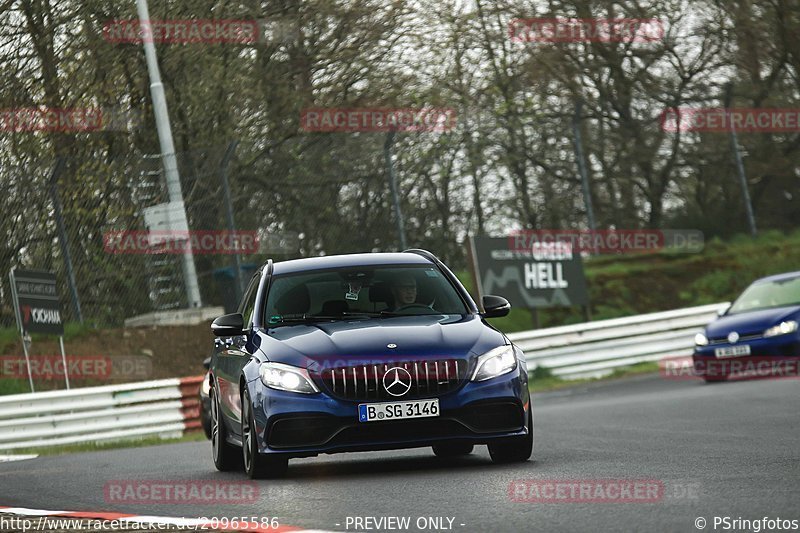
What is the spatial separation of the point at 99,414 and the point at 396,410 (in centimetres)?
1220

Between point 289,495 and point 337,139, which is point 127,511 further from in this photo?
point 337,139

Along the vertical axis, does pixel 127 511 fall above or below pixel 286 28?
below

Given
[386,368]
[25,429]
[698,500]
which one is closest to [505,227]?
[25,429]

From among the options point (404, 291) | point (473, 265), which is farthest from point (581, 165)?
point (404, 291)

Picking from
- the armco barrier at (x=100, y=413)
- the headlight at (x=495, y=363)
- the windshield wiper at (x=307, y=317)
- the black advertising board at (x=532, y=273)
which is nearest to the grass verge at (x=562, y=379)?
the armco barrier at (x=100, y=413)

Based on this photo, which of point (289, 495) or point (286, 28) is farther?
point (286, 28)

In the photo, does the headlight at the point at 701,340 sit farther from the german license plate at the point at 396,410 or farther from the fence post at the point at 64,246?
the german license plate at the point at 396,410

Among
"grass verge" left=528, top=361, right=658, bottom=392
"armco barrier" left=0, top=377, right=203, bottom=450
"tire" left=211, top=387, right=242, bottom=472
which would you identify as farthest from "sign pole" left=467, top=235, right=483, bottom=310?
"tire" left=211, top=387, right=242, bottom=472

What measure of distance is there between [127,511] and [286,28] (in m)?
22.7

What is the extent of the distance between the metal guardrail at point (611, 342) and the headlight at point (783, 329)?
3.80m

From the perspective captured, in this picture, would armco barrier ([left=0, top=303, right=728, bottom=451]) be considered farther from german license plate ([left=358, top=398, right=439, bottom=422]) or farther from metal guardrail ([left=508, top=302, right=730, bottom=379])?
german license plate ([left=358, top=398, right=439, bottom=422])

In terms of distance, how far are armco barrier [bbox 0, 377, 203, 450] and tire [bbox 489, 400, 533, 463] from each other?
37.6 feet

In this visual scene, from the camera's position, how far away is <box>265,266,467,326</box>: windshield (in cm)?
1116

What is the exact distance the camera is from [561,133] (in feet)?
88.8
